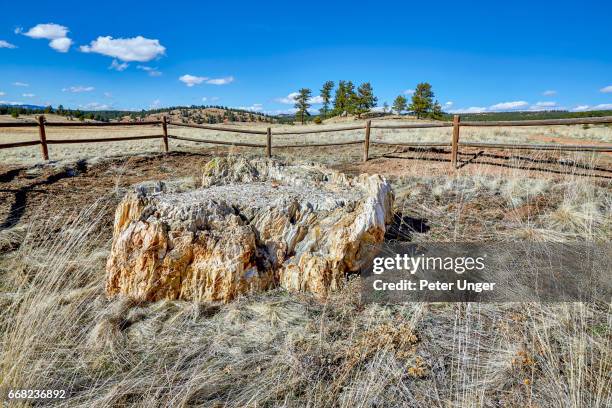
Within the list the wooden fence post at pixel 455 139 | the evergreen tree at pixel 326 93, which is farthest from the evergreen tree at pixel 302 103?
the wooden fence post at pixel 455 139

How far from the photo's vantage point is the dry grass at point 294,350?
74.9 inches

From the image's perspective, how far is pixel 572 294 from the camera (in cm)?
283

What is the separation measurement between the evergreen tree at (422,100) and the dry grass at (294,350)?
4876 cm

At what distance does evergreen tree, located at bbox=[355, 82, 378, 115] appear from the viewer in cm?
5181

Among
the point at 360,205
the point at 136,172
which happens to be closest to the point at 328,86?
the point at 136,172

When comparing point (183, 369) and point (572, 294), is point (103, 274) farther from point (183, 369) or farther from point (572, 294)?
point (572, 294)

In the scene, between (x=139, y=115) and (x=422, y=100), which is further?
(x=139, y=115)

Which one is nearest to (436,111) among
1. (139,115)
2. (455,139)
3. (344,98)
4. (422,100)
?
(422,100)

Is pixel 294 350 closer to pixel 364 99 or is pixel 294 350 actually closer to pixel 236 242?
pixel 236 242

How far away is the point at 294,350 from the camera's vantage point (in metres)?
2.26

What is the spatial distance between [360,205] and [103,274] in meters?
2.40

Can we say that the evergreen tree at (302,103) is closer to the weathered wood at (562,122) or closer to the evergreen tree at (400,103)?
the evergreen tree at (400,103)

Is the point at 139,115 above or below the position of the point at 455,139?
above

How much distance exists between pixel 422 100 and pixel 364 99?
8374 millimetres
